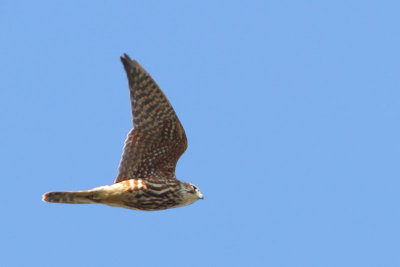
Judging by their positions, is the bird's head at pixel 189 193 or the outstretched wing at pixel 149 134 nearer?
the outstretched wing at pixel 149 134

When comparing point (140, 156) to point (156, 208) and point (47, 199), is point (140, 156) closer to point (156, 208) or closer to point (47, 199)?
point (156, 208)

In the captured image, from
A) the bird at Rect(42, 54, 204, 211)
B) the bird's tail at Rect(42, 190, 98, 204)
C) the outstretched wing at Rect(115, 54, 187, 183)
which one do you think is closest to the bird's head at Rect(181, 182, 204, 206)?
the bird at Rect(42, 54, 204, 211)

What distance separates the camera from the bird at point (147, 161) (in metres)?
12.5

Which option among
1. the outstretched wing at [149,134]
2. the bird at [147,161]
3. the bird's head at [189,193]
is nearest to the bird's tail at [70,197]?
the bird at [147,161]

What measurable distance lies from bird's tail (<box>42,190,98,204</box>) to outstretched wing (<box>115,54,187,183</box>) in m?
0.69

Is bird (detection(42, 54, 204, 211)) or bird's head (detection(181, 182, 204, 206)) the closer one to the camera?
bird (detection(42, 54, 204, 211))

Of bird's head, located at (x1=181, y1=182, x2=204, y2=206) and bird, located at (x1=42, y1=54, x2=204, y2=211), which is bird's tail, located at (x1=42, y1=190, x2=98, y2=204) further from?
bird's head, located at (x1=181, y1=182, x2=204, y2=206)

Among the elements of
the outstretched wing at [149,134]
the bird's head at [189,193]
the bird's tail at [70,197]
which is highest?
the outstretched wing at [149,134]

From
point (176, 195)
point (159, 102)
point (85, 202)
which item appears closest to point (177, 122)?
point (159, 102)

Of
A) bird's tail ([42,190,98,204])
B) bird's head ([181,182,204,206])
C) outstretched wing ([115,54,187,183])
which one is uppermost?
outstretched wing ([115,54,187,183])

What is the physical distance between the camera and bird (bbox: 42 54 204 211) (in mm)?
12508

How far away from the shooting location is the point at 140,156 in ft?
42.6

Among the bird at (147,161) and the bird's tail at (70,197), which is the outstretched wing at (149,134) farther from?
the bird's tail at (70,197)

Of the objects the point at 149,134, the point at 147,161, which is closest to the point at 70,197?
the point at 147,161
